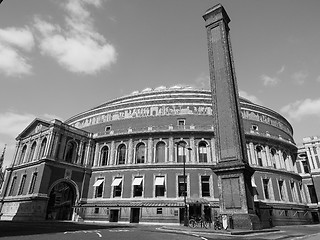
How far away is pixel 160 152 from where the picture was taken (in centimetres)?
3388

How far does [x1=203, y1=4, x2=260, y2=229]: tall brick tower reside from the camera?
621 inches

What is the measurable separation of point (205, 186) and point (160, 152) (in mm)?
7752

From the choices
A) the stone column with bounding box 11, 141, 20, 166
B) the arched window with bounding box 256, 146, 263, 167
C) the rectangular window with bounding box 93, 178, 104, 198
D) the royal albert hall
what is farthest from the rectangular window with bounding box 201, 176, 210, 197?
the stone column with bounding box 11, 141, 20, 166

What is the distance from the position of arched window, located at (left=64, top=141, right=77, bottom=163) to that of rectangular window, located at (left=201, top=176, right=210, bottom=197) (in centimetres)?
1852

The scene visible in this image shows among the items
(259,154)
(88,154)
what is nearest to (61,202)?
(88,154)

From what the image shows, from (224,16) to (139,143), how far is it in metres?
20.2

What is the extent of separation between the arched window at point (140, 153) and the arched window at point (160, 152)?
2.12 meters

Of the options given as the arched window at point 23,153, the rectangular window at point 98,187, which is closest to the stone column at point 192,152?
the rectangular window at point 98,187

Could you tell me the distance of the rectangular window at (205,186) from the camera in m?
30.5

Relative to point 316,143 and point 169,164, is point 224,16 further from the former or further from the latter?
point 316,143

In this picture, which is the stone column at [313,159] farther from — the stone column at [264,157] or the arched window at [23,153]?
the arched window at [23,153]

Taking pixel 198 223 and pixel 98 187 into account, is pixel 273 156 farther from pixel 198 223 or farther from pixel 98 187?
pixel 98 187

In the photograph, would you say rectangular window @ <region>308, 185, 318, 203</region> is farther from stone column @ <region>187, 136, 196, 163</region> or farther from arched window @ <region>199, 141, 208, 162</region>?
stone column @ <region>187, 136, 196, 163</region>

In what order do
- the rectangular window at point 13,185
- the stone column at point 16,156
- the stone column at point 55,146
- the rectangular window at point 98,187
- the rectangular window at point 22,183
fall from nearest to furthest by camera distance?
the stone column at point 55,146, the rectangular window at point 22,183, the rectangular window at point 13,185, the rectangular window at point 98,187, the stone column at point 16,156
